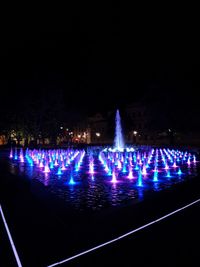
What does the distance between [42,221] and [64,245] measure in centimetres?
187

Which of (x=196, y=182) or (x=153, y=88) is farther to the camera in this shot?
(x=153, y=88)

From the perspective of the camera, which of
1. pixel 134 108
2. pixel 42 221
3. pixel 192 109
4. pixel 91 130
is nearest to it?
pixel 42 221

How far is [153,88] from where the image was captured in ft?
201

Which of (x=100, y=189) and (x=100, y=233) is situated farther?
(x=100, y=189)

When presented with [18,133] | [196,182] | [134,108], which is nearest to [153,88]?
[18,133]

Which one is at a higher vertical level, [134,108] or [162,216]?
[134,108]

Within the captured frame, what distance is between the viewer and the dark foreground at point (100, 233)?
584 cm

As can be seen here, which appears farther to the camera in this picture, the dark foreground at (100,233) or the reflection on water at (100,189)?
the reflection on water at (100,189)

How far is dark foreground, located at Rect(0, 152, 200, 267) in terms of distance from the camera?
5.84 m

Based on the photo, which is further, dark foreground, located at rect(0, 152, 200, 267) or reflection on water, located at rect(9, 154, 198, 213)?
reflection on water, located at rect(9, 154, 198, 213)

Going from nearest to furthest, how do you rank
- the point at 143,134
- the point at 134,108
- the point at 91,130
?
the point at 143,134 < the point at 134,108 < the point at 91,130

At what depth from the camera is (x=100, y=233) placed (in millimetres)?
7281

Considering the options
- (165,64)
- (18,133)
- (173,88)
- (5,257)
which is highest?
(165,64)

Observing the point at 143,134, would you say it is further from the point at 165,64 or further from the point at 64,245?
the point at 64,245
